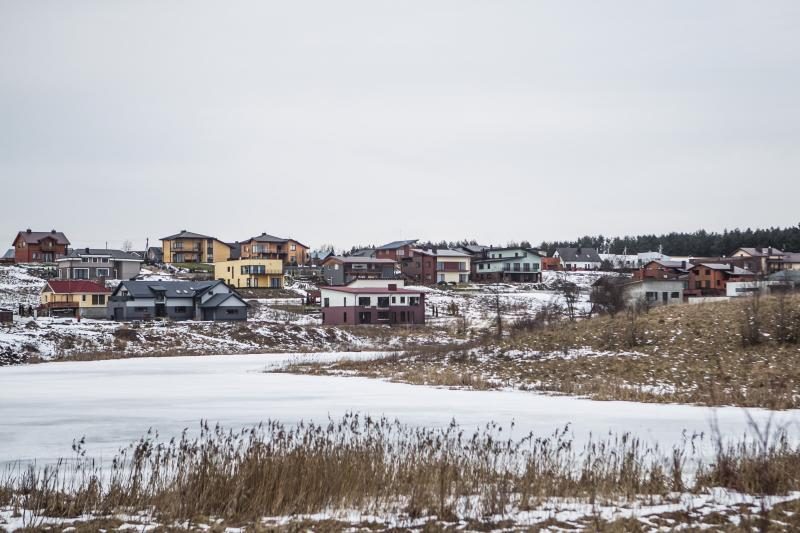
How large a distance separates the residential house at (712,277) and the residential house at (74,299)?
66757mm

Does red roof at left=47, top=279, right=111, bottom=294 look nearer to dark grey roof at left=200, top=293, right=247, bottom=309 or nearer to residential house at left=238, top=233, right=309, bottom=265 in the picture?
dark grey roof at left=200, top=293, right=247, bottom=309

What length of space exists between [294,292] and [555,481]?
88.4 m

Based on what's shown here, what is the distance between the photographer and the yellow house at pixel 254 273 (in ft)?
328

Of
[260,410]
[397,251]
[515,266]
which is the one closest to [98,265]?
[397,251]

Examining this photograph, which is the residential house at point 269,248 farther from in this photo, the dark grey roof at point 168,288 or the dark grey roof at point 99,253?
the dark grey roof at point 168,288

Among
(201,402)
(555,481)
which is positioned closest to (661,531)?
(555,481)

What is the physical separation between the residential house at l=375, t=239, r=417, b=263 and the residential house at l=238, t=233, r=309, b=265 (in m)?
15.0

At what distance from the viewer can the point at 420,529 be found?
27.8 ft

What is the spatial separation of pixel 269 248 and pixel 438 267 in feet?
93.0

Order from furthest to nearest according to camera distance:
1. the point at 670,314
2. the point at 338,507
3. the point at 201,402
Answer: the point at 670,314 < the point at 201,402 < the point at 338,507

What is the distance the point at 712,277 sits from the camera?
94.8 m

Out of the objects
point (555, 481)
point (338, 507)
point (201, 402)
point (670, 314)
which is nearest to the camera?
point (338, 507)

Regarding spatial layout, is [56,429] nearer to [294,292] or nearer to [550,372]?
[550,372]

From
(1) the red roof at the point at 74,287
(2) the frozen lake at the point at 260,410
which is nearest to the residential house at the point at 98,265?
(1) the red roof at the point at 74,287
